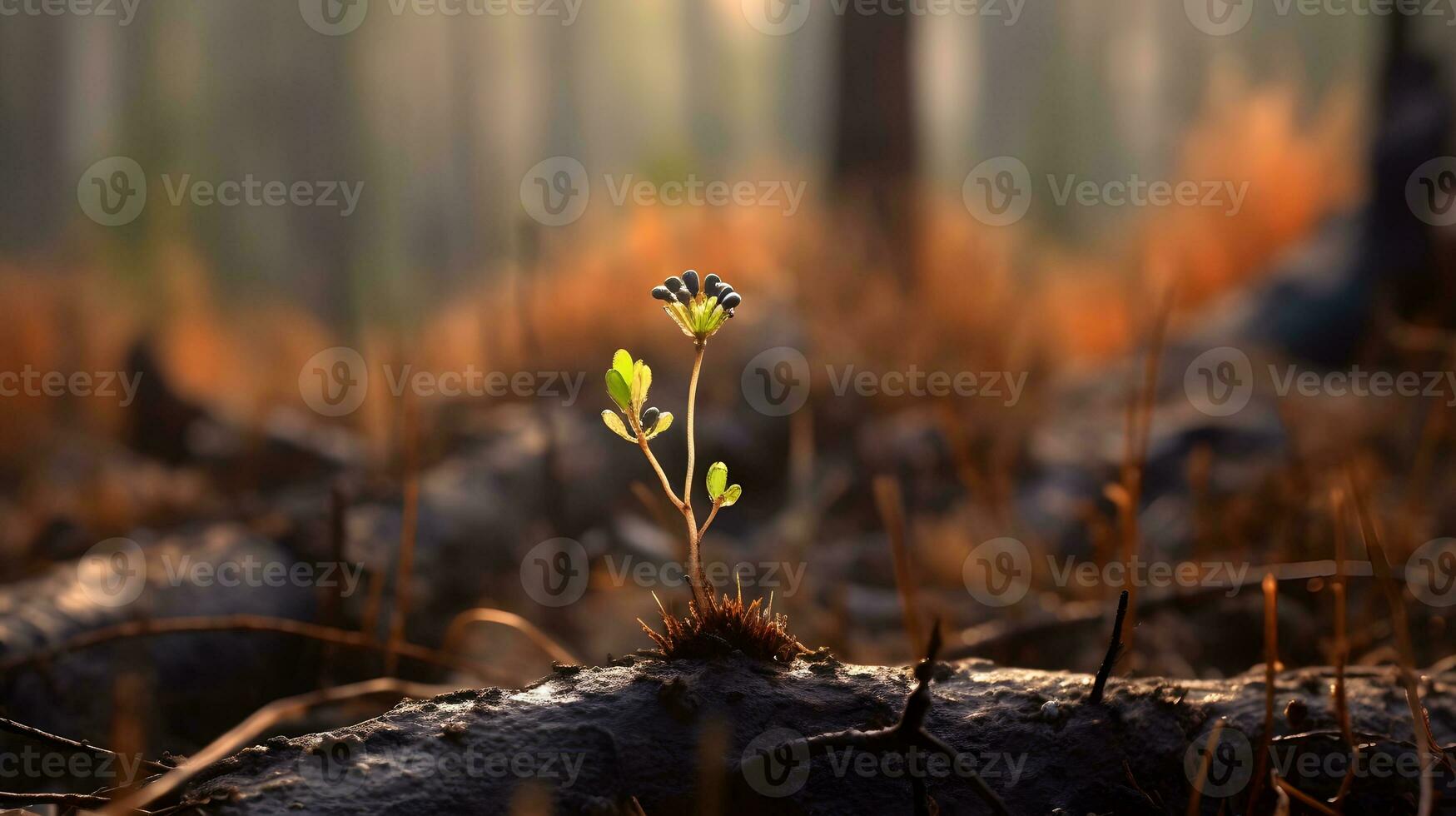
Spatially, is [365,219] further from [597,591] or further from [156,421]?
[597,591]

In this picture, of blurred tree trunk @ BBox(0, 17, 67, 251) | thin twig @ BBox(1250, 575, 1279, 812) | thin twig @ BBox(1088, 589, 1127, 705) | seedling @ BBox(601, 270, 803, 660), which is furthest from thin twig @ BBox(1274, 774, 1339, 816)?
blurred tree trunk @ BBox(0, 17, 67, 251)

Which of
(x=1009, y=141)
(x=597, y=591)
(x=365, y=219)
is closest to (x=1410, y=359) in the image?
(x=597, y=591)

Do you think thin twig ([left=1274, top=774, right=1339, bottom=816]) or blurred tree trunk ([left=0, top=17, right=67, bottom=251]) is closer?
thin twig ([left=1274, top=774, right=1339, bottom=816])

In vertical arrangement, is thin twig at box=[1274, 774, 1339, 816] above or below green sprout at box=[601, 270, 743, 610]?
below

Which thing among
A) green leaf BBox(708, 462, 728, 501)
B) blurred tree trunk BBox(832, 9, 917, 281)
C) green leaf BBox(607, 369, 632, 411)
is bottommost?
green leaf BBox(708, 462, 728, 501)

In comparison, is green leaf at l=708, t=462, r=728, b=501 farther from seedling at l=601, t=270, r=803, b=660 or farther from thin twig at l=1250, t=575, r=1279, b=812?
thin twig at l=1250, t=575, r=1279, b=812

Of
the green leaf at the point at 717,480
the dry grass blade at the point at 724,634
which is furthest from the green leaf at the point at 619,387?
the dry grass blade at the point at 724,634

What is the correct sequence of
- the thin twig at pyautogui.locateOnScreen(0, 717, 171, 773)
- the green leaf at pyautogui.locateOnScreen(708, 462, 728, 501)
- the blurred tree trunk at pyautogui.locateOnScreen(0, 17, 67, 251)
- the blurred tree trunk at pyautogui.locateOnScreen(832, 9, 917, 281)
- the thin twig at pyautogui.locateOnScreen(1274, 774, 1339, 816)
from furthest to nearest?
1. the blurred tree trunk at pyautogui.locateOnScreen(0, 17, 67, 251)
2. the blurred tree trunk at pyautogui.locateOnScreen(832, 9, 917, 281)
3. the green leaf at pyautogui.locateOnScreen(708, 462, 728, 501)
4. the thin twig at pyautogui.locateOnScreen(0, 717, 171, 773)
5. the thin twig at pyautogui.locateOnScreen(1274, 774, 1339, 816)
